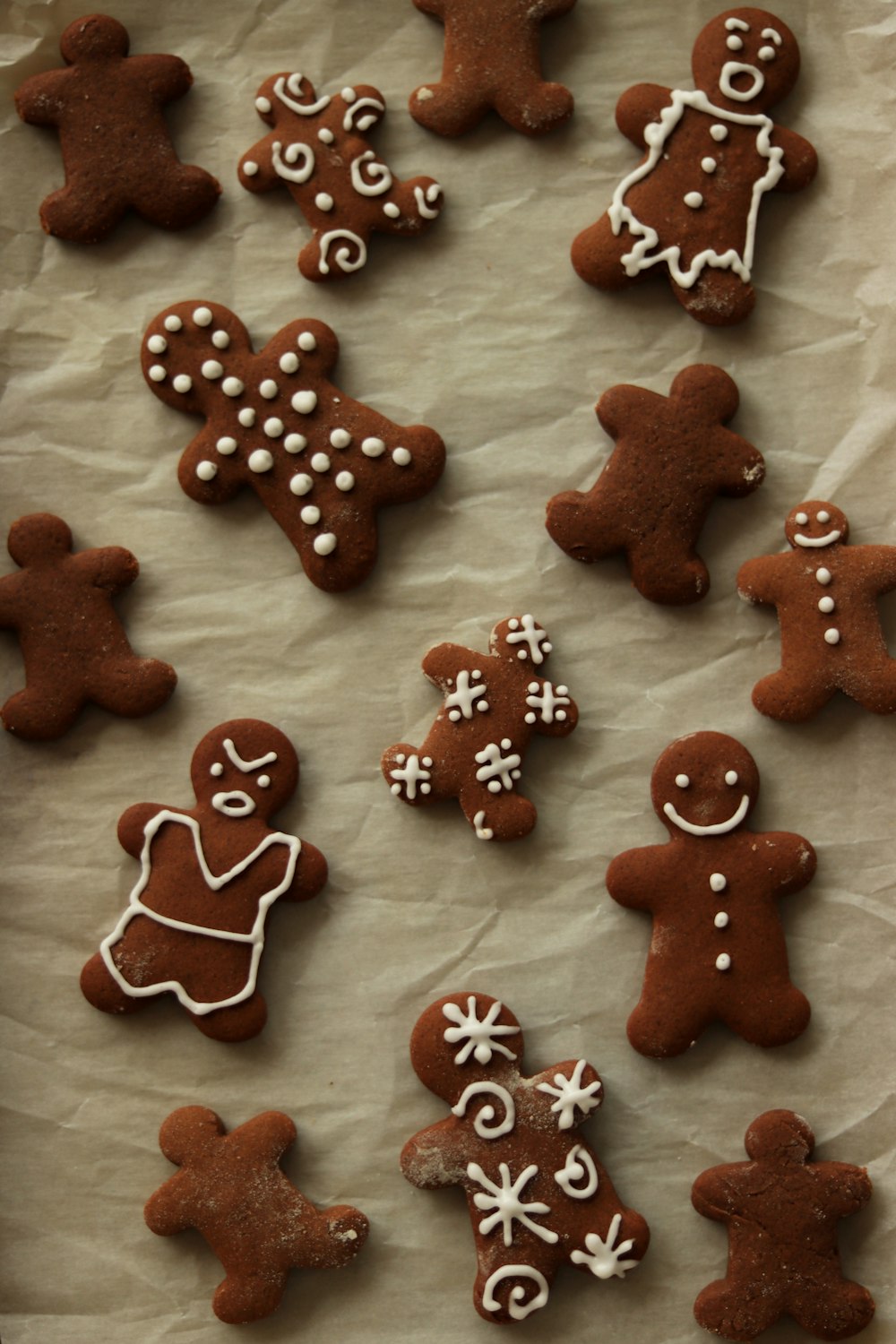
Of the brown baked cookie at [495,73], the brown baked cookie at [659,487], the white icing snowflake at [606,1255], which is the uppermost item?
the brown baked cookie at [495,73]

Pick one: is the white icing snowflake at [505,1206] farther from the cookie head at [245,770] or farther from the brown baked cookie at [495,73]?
the brown baked cookie at [495,73]

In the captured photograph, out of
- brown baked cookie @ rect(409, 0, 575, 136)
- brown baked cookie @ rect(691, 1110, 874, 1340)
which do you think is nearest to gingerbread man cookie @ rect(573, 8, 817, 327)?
brown baked cookie @ rect(409, 0, 575, 136)

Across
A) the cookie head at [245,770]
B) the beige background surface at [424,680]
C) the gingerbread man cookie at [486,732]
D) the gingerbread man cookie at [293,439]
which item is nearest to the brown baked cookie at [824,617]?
the beige background surface at [424,680]

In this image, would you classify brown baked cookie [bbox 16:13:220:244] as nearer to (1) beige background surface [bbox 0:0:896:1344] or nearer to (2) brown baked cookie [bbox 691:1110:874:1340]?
(1) beige background surface [bbox 0:0:896:1344]

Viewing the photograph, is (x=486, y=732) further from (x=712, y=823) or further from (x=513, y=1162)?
(x=513, y=1162)

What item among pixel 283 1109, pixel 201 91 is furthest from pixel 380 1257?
pixel 201 91

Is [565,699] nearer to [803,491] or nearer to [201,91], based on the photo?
[803,491]
